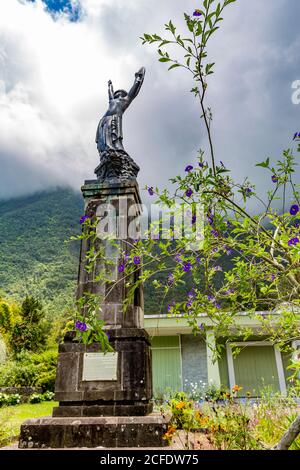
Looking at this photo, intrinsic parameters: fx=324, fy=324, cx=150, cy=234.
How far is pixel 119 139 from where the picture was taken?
6816 millimetres

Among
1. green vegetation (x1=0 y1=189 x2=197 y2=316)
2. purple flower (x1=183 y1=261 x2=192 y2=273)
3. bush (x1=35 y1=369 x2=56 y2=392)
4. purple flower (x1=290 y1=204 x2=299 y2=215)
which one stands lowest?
bush (x1=35 y1=369 x2=56 y2=392)

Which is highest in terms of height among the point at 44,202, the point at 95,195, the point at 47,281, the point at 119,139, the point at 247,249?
the point at 44,202

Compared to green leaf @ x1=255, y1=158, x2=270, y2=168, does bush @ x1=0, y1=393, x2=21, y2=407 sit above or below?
below

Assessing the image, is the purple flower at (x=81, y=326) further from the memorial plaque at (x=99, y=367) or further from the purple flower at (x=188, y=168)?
the memorial plaque at (x=99, y=367)

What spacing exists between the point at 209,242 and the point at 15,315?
24771 mm

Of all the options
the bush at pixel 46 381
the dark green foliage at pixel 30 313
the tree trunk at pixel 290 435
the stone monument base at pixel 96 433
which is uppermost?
A: the dark green foliage at pixel 30 313

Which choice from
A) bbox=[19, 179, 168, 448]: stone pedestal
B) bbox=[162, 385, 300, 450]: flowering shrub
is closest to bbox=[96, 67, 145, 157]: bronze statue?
bbox=[19, 179, 168, 448]: stone pedestal

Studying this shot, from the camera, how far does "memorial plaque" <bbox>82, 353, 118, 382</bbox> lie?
4.70m

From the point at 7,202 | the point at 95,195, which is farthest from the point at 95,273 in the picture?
the point at 7,202

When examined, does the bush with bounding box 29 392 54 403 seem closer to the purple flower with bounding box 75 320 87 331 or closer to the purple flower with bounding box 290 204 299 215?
the purple flower with bounding box 75 320 87 331

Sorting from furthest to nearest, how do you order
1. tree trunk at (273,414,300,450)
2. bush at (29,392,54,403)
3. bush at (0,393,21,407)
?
bush at (29,392,54,403) < bush at (0,393,21,407) < tree trunk at (273,414,300,450)

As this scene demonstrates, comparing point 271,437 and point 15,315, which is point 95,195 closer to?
point 271,437

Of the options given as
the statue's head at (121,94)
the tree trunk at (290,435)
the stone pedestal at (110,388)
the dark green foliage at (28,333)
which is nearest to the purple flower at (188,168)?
the stone pedestal at (110,388)

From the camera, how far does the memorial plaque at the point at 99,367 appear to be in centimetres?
470
